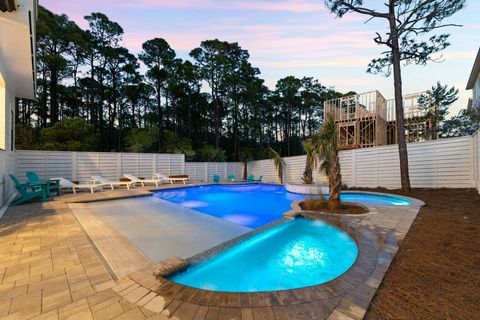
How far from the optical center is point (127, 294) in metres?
2.00

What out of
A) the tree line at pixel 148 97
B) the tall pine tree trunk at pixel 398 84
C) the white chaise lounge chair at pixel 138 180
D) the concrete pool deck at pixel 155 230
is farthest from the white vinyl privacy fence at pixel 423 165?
the white chaise lounge chair at pixel 138 180

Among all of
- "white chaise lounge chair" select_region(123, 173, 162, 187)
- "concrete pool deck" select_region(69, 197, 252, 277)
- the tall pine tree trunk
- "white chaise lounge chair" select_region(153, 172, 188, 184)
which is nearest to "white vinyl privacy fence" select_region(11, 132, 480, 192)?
"white chaise lounge chair" select_region(153, 172, 188, 184)

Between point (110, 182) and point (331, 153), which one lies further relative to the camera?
point (110, 182)

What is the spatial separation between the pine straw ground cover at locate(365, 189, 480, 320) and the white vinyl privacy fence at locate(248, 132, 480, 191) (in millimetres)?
4722

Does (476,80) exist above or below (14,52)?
above

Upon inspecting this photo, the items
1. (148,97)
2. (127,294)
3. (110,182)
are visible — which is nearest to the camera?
(127,294)

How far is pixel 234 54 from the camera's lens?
70.7 feet

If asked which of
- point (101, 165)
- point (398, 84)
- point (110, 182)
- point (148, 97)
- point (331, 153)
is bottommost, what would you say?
point (110, 182)

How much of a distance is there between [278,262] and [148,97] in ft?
75.2

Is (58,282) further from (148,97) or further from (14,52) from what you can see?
(148,97)

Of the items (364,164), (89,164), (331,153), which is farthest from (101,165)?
(364,164)

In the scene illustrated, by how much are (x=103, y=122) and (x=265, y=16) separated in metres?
18.5

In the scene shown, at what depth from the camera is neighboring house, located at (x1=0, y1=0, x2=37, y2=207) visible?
14.0ft

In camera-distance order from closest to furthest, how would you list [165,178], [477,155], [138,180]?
1. [477,155]
2. [138,180]
3. [165,178]
